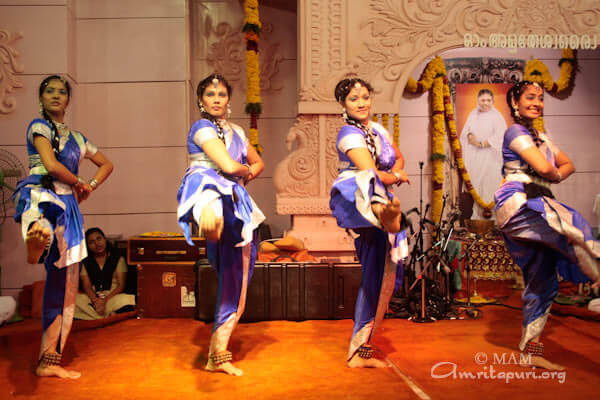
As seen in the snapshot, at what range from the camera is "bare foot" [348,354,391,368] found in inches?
126

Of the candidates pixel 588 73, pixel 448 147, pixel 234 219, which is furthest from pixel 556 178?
pixel 588 73

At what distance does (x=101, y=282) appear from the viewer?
4969 millimetres

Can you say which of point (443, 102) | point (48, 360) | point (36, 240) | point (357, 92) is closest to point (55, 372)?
point (48, 360)

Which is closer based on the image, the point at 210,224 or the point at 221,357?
the point at 210,224

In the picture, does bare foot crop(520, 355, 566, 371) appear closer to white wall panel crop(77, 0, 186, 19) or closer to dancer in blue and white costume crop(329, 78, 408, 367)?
dancer in blue and white costume crop(329, 78, 408, 367)

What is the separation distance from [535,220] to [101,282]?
3959mm

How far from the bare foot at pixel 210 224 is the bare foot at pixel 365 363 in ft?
4.03

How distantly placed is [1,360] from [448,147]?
561 cm

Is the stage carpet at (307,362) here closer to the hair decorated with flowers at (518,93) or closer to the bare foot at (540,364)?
the bare foot at (540,364)

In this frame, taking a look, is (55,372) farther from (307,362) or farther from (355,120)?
(355,120)

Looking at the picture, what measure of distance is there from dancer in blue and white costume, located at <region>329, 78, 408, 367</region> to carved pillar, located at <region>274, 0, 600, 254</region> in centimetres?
206

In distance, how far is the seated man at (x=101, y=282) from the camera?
4.79m

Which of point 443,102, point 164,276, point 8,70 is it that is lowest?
point 164,276

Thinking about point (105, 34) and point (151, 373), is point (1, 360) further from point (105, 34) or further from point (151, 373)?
point (105, 34)
